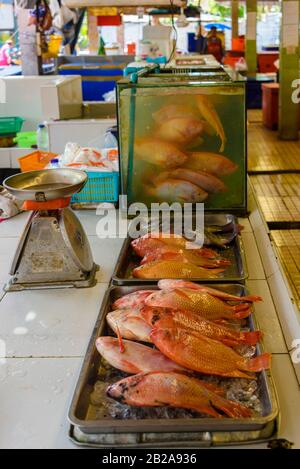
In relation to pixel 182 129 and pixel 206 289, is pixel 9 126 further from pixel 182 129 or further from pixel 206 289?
pixel 206 289

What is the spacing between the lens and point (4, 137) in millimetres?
4438

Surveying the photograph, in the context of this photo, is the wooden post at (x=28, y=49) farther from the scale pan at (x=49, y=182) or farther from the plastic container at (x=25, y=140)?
the scale pan at (x=49, y=182)

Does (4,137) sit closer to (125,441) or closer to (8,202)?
(8,202)

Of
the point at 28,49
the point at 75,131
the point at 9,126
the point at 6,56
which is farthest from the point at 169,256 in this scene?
the point at 6,56

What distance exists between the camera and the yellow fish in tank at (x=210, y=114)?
3006 millimetres

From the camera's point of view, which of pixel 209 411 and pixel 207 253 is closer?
pixel 209 411

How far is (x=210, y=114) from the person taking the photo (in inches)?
119

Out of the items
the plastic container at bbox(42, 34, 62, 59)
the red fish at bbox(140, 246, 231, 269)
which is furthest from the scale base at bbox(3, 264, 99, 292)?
the plastic container at bbox(42, 34, 62, 59)

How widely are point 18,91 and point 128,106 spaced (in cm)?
252

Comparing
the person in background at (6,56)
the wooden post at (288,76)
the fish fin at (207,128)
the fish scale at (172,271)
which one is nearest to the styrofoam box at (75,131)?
the fish fin at (207,128)

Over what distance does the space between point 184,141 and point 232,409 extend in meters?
1.90

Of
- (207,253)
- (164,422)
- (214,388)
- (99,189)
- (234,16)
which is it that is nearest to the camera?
(164,422)

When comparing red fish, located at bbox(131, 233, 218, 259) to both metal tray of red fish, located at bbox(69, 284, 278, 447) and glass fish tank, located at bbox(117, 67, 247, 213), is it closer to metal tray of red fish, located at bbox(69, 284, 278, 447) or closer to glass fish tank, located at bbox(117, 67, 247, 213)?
glass fish tank, located at bbox(117, 67, 247, 213)
